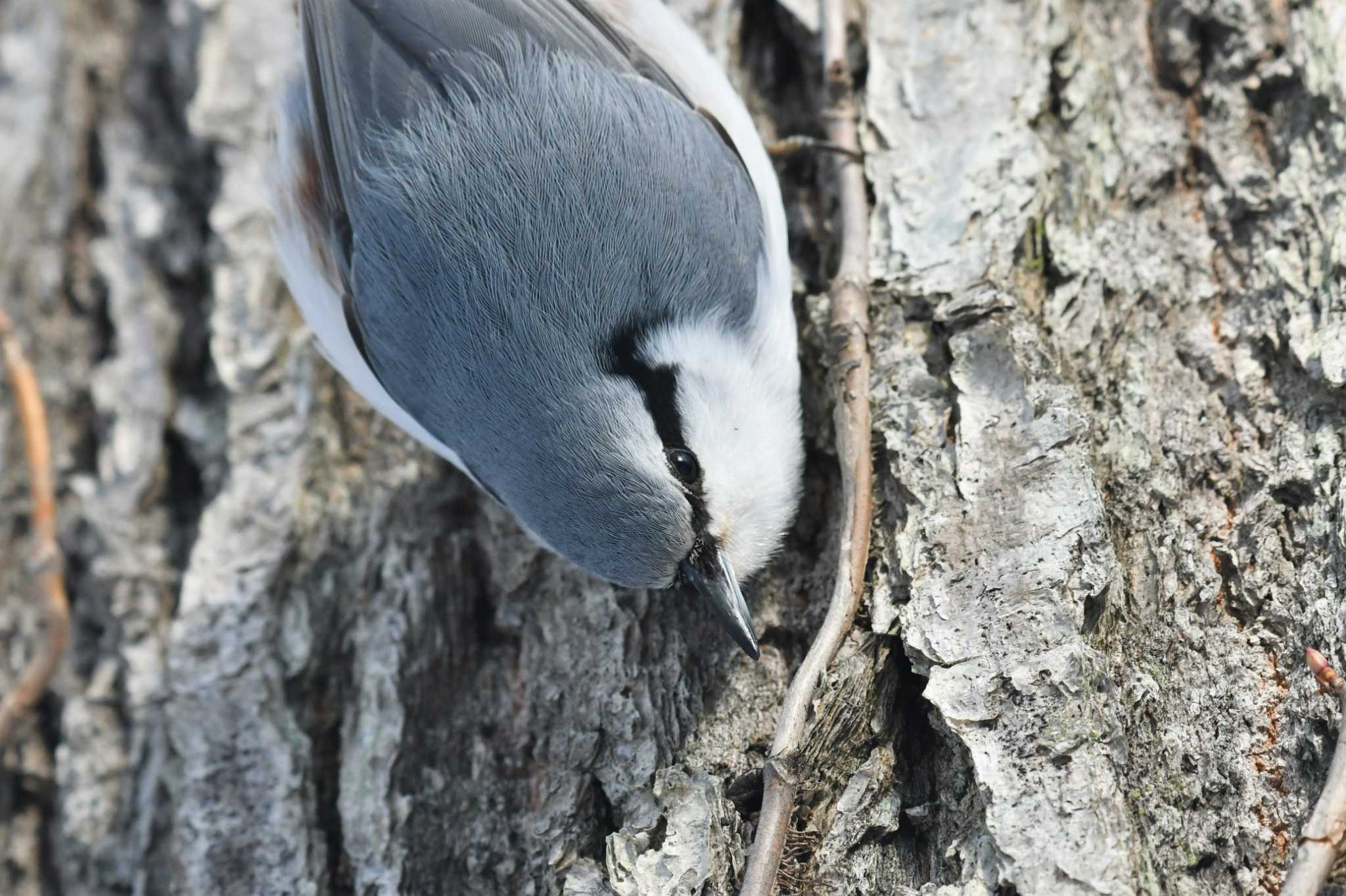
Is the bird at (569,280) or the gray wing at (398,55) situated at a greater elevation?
the gray wing at (398,55)

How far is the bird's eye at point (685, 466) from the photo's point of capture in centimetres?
210

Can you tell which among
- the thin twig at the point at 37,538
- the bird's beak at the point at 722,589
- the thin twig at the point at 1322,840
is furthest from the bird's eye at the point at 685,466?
the thin twig at the point at 37,538

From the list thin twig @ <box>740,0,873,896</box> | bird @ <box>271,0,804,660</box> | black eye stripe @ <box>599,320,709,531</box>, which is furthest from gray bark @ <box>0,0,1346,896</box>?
black eye stripe @ <box>599,320,709,531</box>

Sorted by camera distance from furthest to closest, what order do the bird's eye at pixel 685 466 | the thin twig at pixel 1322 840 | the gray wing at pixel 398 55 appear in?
the gray wing at pixel 398 55 < the bird's eye at pixel 685 466 < the thin twig at pixel 1322 840

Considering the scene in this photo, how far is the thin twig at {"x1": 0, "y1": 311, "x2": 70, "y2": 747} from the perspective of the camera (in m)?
2.73

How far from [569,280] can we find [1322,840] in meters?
1.41

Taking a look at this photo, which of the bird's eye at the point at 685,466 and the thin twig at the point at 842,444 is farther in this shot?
the bird's eye at the point at 685,466

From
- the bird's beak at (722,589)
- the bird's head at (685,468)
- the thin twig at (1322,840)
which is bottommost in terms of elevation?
the thin twig at (1322,840)

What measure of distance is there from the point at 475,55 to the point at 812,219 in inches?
30.8

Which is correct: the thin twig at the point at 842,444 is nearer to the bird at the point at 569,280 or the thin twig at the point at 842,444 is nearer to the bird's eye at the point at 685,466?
the bird at the point at 569,280

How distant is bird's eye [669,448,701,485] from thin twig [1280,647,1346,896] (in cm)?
105

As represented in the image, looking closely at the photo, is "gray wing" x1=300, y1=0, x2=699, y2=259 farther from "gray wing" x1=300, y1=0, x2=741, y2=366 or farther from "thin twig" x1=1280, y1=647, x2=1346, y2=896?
"thin twig" x1=1280, y1=647, x2=1346, y2=896

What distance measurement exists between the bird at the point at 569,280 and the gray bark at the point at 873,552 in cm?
19

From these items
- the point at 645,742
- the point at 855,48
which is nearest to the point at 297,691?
the point at 645,742
